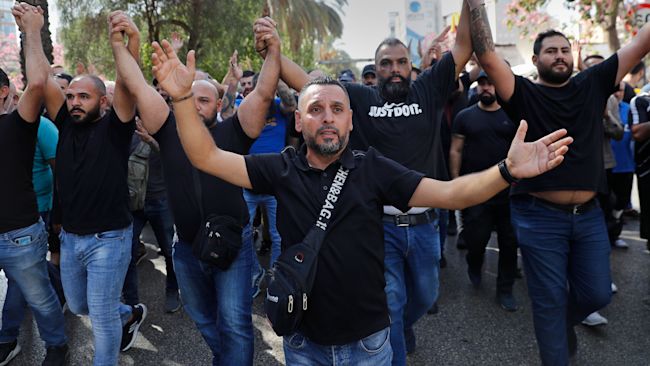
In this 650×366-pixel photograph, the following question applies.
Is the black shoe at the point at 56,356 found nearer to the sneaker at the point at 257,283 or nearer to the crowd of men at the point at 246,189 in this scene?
the crowd of men at the point at 246,189

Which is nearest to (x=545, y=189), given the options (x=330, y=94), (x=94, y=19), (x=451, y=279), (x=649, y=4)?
(x=330, y=94)

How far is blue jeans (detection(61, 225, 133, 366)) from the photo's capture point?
3129 millimetres

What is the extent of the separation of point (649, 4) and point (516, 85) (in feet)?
13.0

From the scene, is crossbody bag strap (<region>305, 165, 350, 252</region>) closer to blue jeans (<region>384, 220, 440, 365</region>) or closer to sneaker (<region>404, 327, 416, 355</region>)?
blue jeans (<region>384, 220, 440, 365</region>)

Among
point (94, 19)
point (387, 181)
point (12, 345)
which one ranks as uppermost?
point (94, 19)

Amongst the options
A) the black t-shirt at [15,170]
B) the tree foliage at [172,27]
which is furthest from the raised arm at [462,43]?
the tree foliage at [172,27]

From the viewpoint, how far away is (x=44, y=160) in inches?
156

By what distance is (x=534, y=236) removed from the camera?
326cm

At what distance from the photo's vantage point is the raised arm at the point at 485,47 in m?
3.15

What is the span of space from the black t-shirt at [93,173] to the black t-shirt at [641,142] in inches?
151

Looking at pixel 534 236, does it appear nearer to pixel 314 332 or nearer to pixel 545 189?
pixel 545 189

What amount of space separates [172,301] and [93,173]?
188cm

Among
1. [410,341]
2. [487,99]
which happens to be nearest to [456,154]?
[487,99]

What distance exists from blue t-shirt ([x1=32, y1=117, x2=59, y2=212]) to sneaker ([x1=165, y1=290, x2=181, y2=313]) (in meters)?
1.24
